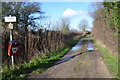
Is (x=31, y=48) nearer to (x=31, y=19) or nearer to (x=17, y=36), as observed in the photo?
(x=17, y=36)

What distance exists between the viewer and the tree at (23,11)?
12239 mm

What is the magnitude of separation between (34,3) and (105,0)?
8.43 meters

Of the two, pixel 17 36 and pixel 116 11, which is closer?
pixel 116 11

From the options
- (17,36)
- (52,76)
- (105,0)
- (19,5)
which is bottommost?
(52,76)

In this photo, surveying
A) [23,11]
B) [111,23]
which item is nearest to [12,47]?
[111,23]

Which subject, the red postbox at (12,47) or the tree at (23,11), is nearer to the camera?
the red postbox at (12,47)

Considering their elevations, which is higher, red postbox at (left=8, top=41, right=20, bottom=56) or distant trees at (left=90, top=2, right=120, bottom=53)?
distant trees at (left=90, top=2, right=120, bottom=53)

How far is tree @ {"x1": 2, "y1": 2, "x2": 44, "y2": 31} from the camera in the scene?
12239mm

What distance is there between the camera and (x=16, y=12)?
13.1 metres

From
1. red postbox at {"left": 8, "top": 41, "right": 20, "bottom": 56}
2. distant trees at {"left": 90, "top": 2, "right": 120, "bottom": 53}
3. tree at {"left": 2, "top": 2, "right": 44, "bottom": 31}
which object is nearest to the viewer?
red postbox at {"left": 8, "top": 41, "right": 20, "bottom": 56}

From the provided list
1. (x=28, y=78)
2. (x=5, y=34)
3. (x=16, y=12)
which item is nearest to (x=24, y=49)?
(x=5, y=34)

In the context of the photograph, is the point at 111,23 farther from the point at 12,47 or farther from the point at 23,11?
the point at 23,11

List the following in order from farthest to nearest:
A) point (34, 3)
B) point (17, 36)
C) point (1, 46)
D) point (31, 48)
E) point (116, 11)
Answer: point (34, 3), point (31, 48), point (17, 36), point (1, 46), point (116, 11)

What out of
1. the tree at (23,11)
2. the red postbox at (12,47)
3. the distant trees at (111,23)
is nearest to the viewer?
the red postbox at (12,47)
